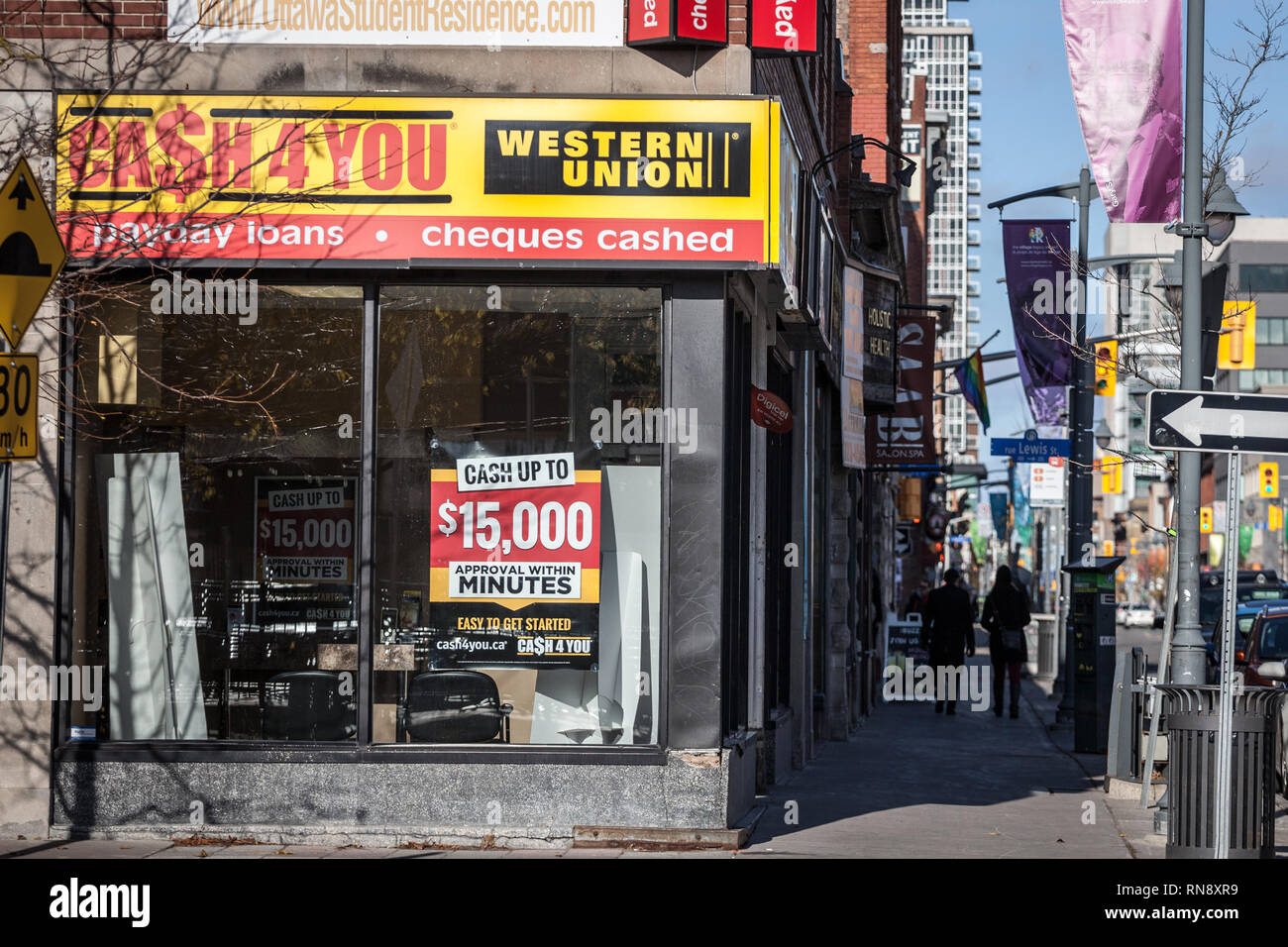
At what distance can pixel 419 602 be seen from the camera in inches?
421

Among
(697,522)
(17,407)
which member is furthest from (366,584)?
(17,407)

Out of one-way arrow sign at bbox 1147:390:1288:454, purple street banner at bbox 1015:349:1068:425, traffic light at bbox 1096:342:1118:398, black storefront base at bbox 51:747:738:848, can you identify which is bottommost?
black storefront base at bbox 51:747:738:848

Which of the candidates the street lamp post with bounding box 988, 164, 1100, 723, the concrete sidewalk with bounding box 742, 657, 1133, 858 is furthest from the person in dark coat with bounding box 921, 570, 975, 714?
the concrete sidewalk with bounding box 742, 657, 1133, 858

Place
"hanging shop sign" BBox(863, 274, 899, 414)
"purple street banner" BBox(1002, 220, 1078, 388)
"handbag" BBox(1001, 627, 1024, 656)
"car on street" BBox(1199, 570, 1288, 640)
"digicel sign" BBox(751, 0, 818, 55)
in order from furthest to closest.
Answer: "car on street" BBox(1199, 570, 1288, 640), "handbag" BBox(1001, 627, 1024, 656), "purple street banner" BBox(1002, 220, 1078, 388), "hanging shop sign" BBox(863, 274, 899, 414), "digicel sign" BBox(751, 0, 818, 55)

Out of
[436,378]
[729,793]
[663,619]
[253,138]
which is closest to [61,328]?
[253,138]

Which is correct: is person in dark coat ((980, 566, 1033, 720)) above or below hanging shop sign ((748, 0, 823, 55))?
below

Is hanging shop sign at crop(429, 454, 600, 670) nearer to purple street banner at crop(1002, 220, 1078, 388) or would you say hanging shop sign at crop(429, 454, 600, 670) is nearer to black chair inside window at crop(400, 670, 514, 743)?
black chair inside window at crop(400, 670, 514, 743)

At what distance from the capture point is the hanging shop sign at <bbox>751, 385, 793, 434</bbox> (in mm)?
12250

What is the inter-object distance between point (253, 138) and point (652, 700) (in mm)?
4546

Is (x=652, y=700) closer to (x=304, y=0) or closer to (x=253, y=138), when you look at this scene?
(x=253, y=138)

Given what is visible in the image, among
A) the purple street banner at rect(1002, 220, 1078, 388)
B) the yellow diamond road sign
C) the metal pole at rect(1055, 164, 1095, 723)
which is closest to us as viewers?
the yellow diamond road sign

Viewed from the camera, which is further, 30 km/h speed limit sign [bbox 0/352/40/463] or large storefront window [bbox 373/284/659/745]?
large storefront window [bbox 373/284/659/745]

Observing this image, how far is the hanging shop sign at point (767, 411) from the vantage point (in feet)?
40.2

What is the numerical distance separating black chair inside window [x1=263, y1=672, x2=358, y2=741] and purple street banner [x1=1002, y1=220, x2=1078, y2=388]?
1274 centimetres
